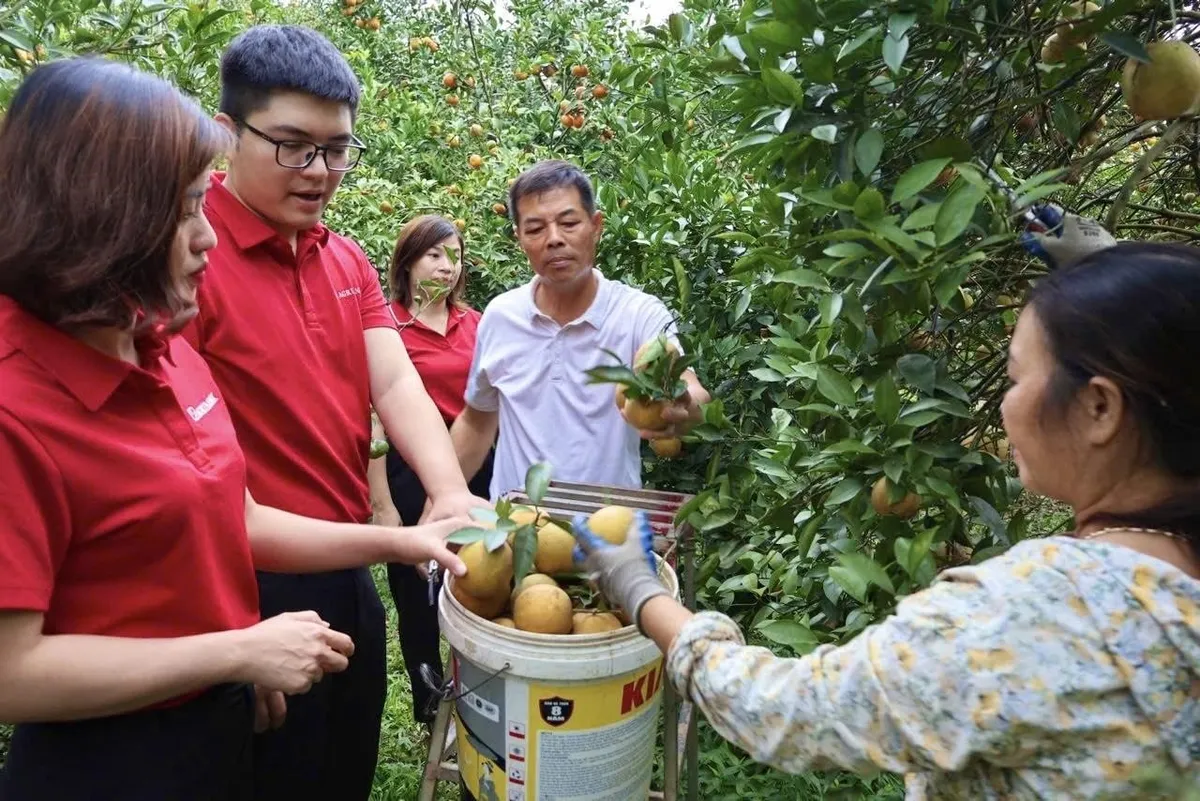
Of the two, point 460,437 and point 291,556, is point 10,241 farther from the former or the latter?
point 460,437

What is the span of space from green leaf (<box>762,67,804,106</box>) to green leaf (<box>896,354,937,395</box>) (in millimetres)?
402

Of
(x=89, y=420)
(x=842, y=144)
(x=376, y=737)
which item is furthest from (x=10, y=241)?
(x=376, y=737)

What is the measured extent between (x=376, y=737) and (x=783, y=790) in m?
1.17

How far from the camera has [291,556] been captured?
1516mm

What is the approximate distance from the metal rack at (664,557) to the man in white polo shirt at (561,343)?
25cm

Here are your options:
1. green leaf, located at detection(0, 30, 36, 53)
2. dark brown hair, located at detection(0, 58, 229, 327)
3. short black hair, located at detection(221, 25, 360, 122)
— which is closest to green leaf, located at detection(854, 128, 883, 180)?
dark brown hair, located at detection(0, 58, 229, 327)

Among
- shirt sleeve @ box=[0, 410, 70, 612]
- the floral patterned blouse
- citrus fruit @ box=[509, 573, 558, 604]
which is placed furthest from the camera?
citrus fruit @ box=[509, 573, 558, 604]

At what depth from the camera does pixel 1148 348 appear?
84cm

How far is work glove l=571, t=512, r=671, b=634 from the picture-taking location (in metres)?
1.23

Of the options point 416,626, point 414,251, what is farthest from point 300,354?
point 414,251

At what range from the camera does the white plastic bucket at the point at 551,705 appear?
1386 millimetres

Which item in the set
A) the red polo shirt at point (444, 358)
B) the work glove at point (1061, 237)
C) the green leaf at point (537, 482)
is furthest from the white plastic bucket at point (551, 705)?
the red polo shirt at point (444, 358)

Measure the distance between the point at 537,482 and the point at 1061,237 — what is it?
0.87 meters

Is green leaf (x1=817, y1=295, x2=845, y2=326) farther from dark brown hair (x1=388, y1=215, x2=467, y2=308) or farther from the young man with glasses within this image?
dark brown hair (x1=388, y1=215, x2=467, y2=308)
